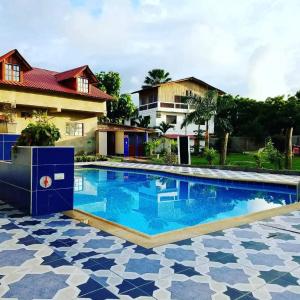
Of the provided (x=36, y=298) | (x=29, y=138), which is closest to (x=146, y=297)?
(x=36, y=298)

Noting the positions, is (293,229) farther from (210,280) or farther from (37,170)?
(37,170)

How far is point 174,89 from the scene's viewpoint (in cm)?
3781

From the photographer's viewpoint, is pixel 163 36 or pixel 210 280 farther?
pixel 163 36

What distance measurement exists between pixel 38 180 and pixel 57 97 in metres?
17.5

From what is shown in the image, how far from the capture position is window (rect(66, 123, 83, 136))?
24.6 metres

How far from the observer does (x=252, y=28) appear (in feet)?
37.8

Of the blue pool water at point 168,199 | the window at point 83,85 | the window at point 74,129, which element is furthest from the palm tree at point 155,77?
the blue pool water at point 168,199

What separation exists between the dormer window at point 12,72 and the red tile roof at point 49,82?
48cm

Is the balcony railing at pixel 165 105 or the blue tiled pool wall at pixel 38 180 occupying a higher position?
the balcony railing at pixel 165 105

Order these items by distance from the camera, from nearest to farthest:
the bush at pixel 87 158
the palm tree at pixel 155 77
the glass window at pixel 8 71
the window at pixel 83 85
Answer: the glass window at pixel 8 71 → the bush at pixel 87 158 → the window at pixel 83 85 → the palm tree at pixel 155 77

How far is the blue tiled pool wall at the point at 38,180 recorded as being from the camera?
6.43m

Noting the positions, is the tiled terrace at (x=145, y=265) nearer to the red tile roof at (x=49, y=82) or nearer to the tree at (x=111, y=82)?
the red tile roof at (x=49, y=82)

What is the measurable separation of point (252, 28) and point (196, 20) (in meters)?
2.28

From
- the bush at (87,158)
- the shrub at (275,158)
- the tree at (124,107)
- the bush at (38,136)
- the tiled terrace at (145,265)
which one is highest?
the tree at (124,107)
